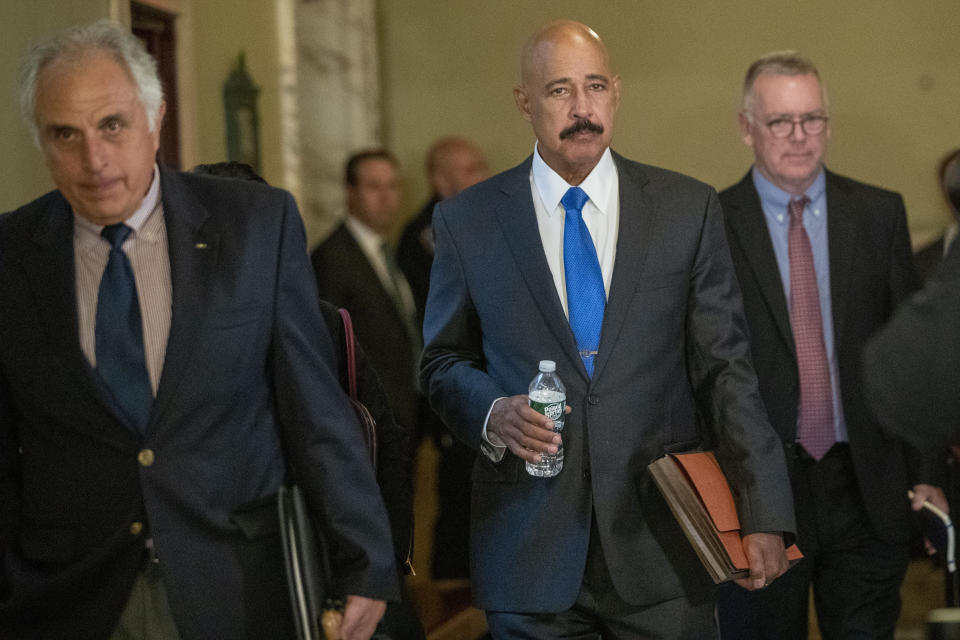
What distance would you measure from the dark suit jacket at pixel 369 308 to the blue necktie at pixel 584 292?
2787mm

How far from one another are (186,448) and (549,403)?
2.39 feet

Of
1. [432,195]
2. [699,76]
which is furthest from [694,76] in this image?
[432,195]

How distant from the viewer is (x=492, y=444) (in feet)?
8.71

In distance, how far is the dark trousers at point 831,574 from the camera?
3.29 metres

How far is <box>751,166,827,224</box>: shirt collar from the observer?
343 cm

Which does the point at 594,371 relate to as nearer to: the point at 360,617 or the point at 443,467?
the point at 360,617

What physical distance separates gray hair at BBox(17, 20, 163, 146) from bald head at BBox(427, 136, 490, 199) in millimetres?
4342

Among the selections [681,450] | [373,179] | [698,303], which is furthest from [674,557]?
[373,179]

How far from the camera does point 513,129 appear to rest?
778 centimetres

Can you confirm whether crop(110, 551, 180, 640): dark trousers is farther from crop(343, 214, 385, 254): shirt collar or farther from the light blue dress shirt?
crop(343, 214, 385, 254): shirt collar

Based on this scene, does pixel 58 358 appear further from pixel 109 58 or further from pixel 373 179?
pixel 373 179

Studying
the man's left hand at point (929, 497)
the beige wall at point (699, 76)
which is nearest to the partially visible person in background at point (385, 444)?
the man's left hand at point (929, 497)

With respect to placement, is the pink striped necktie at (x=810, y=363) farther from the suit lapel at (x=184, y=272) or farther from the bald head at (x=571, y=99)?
the suit lapel at (x=184, y=272)

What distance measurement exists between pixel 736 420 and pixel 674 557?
34cm
